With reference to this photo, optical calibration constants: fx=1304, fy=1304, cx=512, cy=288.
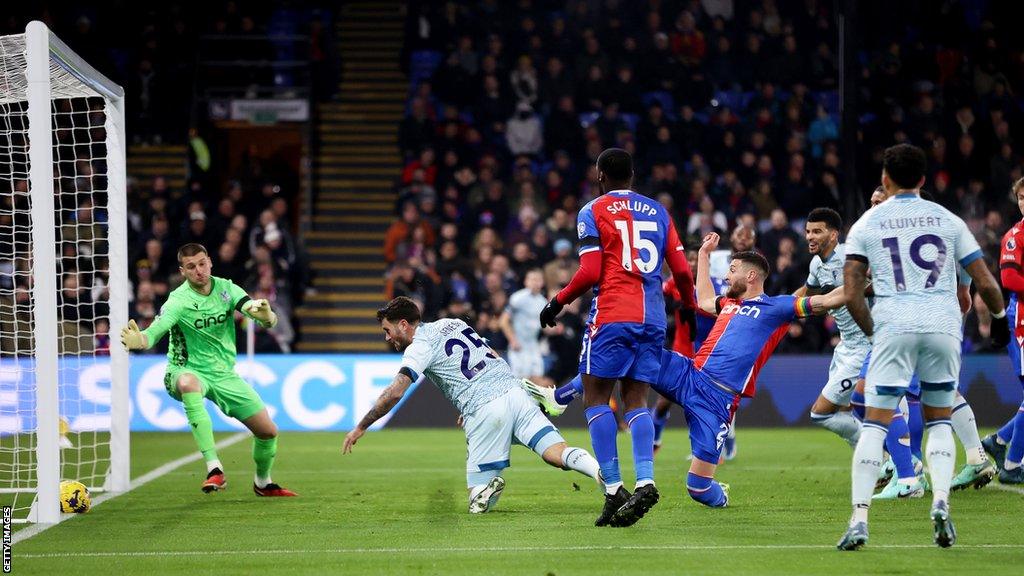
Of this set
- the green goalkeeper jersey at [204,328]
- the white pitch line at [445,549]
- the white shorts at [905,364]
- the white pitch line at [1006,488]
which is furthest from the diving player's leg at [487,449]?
the white pitch line at [1006,488]

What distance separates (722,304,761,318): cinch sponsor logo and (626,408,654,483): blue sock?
4.29 ft

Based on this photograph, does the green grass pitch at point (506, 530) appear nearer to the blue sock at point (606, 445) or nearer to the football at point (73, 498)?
the football at point (73, 498)

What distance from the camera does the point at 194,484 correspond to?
35.8ft

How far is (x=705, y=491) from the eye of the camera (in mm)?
8578

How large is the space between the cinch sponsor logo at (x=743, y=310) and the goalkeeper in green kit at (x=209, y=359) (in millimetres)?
3452

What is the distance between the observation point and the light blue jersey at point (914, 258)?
21.6ft

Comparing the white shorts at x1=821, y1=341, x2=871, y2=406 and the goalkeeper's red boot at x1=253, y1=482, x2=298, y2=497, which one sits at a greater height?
the white shorts at x1=821, y1=341, x2=871, y2=406

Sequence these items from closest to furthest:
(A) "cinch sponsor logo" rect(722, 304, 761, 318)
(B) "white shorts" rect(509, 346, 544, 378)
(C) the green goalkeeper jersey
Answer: (A) "cinch sponsor logo" rect(722, 304, 761, 318), (C) the green goalkeeper jersey, (B) "white shorts" rect(509, 346, 544, 378)

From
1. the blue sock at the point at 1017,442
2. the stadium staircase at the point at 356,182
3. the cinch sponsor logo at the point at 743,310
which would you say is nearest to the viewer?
the cinch sponsor logo at the point at 743,310

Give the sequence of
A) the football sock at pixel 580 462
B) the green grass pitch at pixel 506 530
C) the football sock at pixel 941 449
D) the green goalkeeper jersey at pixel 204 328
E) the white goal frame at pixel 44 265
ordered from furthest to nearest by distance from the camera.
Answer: the green goalkeeper jersey at pixel 204 328, the football sock at pixel 580 462, the white goal frame at pixel 44 265, the football sock at pixel 941 449, the green grass pitch at pixel 506 530

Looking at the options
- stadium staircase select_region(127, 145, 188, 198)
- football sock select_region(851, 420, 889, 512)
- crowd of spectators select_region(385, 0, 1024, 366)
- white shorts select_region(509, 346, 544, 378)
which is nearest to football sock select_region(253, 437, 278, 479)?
football sock select_region(851, 420, 889, 512)

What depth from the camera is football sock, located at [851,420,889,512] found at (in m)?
6.54

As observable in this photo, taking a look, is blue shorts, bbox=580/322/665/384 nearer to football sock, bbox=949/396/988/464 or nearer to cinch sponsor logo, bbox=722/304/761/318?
cinch sponsor logo, bbox=722/304/761/318

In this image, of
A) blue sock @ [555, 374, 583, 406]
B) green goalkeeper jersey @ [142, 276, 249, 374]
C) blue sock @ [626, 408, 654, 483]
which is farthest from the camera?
green goalkeeper jersey @ [142, 276, 249, 374]
